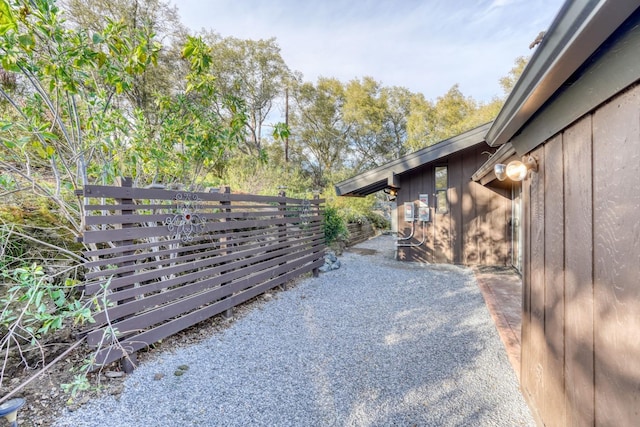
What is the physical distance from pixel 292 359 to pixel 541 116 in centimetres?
307

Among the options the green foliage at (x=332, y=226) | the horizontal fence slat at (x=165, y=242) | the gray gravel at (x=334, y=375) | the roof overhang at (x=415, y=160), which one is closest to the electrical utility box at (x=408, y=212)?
the roof overhang at (x=415, y=160)

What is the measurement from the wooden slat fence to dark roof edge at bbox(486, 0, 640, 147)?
8.23 ft

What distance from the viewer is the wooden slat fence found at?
8.74ft

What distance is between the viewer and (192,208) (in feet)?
12.1

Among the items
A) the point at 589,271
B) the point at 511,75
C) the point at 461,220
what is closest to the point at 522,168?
the point at 589,271

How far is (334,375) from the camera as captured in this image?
2.81 m

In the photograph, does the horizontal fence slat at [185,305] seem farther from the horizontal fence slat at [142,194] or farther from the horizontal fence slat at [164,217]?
the horizontal fence slat at [142,194]

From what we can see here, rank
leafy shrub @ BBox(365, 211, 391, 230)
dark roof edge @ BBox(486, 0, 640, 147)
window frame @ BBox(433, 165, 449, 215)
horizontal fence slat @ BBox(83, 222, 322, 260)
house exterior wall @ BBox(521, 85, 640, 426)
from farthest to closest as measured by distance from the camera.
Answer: leafy shrub @ BBox(365, 211, 391, 230), window frame @ BBox(433, 165, 449, 215), horizontal fence slat @ BBox(83, 222, 322, 260), house exterior wall @ BBox(521, 85, 640, 426), dark roof edge @ BBox(486, 0, 640, 147)

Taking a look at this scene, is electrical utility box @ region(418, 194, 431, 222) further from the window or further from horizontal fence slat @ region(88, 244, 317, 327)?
horizontal fence slat @ region(88, 244, 317, 327)

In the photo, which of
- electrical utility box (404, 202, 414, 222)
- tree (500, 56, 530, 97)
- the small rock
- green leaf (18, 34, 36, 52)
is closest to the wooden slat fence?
the small rock

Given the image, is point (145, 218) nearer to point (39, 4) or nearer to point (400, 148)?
point (39, 4)

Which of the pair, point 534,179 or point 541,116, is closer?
point 541,116


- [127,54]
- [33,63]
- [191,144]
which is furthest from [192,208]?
[33,63]

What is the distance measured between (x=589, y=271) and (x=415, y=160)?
636 cm
